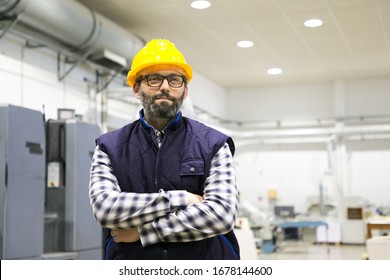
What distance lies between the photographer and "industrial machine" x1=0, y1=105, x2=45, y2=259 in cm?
506

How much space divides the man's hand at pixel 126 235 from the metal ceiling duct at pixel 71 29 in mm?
4284

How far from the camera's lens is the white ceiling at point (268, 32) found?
7.66 metres

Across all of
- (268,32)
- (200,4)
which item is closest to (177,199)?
(200,4)

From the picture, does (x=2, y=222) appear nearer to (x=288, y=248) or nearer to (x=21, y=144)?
(x=21, y=144)

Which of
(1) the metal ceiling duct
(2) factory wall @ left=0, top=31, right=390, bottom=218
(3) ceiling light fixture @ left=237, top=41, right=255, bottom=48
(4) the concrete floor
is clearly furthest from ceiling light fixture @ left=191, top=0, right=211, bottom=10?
(4) the concrete floor

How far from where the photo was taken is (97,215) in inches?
69.0

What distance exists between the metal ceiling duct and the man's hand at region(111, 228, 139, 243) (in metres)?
4.28

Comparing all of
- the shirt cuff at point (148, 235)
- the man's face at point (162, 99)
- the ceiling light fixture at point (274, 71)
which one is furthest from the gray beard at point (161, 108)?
the ceiling light fixture at point (274, 71)

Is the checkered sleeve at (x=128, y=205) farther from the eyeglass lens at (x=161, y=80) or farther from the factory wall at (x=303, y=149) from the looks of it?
the factory wall at (x=303, y=149)

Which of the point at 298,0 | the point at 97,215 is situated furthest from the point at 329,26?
the point at 97,215

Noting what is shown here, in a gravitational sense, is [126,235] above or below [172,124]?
below

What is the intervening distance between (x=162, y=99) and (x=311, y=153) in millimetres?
12324

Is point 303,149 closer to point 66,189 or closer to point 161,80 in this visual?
point 66,189

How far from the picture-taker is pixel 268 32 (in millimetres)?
8961
